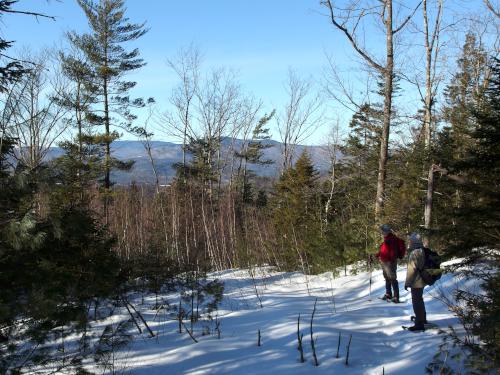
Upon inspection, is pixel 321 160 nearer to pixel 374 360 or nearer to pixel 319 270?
pixel 319 270

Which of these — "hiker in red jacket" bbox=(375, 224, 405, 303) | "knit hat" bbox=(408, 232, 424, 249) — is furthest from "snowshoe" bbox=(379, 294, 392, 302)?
"knit hat" bbox=(408, 232, 424, 249)

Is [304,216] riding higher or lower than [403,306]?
higher

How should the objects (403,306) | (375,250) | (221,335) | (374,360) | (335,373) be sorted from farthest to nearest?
1. (375,250)
2. (403,306)
3. (221,335)
4. (374,360)
5. (335,373)

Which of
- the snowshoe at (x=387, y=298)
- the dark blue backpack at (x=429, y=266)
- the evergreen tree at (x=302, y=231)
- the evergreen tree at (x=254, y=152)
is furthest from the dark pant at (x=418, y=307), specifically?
the evergreen tree at (x=254, y=152)

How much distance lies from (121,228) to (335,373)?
47.1 ft

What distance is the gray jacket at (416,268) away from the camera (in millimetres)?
6848

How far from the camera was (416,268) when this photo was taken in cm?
690

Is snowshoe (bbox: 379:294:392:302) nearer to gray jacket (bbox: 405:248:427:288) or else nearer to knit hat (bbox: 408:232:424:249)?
gray jacket (bbox: 405:248:427:288)

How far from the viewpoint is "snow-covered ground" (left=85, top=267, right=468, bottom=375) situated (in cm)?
558

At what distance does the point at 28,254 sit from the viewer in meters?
5.12

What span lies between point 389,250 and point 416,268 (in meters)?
2.27

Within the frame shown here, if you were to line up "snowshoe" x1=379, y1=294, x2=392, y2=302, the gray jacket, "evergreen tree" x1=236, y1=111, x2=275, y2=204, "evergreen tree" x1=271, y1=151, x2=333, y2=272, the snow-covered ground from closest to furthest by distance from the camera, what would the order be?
the snow-covered ground → the gray jacket → "snowshoe" x1=379, y1=294, x2=392, y2=302 → "evergreen tree" x1=271, y1=151, x2=333, y2=272 → "evergreen tree" x1=236, y1=111, x2=275, y2=204

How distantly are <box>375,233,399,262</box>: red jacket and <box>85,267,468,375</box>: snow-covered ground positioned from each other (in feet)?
3.33

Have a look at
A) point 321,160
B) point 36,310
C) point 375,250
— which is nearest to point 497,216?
point 36,310
